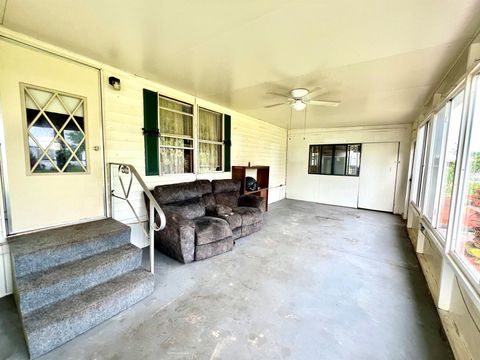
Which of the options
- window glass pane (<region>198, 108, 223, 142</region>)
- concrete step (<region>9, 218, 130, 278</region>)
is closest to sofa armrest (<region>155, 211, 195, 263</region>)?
concrete step (<region>9, 218, 130, 278</region>)

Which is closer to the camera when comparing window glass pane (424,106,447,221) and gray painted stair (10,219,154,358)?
gray painted stair (10,219,154,358)

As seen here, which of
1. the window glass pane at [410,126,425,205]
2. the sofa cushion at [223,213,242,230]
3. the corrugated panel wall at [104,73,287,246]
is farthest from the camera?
the window glass pane at [410,126,425,205]

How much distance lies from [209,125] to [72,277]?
345 centimetres

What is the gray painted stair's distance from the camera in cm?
153

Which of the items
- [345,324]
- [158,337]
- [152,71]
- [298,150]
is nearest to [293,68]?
[152,71]

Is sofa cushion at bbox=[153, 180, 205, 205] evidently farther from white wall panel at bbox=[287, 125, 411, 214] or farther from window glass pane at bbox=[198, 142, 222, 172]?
white wall panel at bbox=[287, 125, 411, 214]

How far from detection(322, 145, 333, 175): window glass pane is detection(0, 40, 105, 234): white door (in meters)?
6.29

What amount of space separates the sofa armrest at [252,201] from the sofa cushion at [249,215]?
0.65 feet

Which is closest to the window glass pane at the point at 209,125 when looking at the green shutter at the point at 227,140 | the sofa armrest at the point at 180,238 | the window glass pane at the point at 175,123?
the green shutter at the point at 227,140

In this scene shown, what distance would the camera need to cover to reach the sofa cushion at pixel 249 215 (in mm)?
3741

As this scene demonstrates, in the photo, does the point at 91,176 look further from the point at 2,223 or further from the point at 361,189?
the point at 361,189

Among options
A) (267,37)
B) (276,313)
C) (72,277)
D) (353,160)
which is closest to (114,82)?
(267,37)

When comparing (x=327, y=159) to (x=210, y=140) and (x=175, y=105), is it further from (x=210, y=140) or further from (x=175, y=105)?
(x=175, y=105)

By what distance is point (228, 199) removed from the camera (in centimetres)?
428
